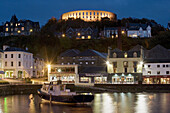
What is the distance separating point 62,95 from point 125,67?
1257 inches

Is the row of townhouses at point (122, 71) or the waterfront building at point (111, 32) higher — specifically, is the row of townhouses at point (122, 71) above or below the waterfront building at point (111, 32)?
below

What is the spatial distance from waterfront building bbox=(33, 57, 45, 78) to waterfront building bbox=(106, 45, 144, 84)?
86.8 feet

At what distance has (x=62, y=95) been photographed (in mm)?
37875

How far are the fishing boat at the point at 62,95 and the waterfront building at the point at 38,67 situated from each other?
4244 cm

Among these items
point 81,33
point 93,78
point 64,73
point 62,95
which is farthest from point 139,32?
point 62,95

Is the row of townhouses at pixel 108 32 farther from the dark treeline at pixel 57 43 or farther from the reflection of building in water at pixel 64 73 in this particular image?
the reflection of building in water at pixel 64 73

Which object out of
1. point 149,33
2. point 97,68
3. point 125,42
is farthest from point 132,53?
point 149,33

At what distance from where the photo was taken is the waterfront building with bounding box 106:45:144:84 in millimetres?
Answer: 64875

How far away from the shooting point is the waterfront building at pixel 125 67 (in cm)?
6488

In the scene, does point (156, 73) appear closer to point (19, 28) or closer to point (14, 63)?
point (14, 63)

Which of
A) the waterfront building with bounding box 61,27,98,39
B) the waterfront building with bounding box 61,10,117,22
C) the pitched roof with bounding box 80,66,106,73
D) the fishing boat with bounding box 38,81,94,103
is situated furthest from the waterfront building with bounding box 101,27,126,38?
the fishing boat with bounding box 38,81,94,103

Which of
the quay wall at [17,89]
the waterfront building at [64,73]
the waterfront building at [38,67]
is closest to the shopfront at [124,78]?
the waterfront building at [64,73]

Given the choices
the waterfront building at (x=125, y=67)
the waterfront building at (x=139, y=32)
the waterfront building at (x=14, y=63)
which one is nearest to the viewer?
the waterfront building at (x=125, y=67)

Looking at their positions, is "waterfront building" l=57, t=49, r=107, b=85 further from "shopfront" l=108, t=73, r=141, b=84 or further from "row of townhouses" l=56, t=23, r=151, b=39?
"row of townhouses" l=56, t=23, r=151, b=39
